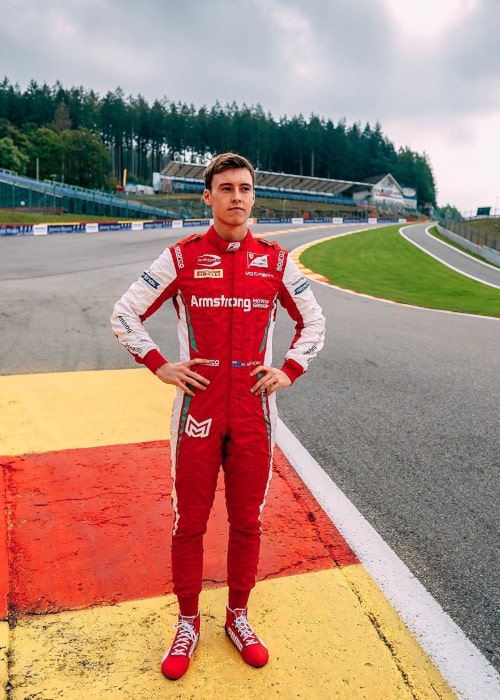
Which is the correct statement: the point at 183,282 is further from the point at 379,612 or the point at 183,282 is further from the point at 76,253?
the point at 76,253

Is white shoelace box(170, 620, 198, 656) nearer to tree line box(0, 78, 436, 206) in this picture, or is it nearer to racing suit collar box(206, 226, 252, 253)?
racing suit collar box(206, 226, 252, 253)

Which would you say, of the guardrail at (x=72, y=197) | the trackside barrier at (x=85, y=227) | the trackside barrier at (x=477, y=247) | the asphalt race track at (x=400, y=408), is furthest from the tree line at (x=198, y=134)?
the asphalt race track at (x=400, y=408)

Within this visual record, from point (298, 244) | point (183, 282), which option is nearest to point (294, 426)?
point (183, 282)

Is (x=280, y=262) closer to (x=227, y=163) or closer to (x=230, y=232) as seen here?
(x=230, y=232)

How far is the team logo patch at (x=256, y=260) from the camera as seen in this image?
2471mm

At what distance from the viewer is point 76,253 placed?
2064 centimetres

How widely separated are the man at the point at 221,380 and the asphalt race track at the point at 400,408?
1077mm

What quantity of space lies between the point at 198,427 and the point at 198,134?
390 feet

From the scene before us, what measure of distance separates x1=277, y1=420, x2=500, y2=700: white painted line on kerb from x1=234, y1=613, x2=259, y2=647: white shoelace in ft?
2.38

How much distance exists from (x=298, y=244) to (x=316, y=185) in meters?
79.6

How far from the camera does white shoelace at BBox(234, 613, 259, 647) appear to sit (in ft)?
7.65

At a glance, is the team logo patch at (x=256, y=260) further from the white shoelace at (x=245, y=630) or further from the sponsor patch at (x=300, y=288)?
the white shoelace at (x=245, y=630)

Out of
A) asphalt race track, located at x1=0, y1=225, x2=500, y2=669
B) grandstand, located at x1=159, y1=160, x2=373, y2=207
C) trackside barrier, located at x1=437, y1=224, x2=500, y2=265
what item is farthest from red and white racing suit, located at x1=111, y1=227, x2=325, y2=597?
grandstand, located at x1=159, y1=160, x2=373, y2=207

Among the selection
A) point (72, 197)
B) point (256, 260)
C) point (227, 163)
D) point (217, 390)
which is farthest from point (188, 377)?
point (72, 197)
